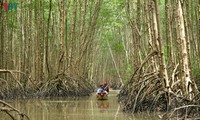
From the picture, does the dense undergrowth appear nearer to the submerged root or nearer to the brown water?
the submerged root

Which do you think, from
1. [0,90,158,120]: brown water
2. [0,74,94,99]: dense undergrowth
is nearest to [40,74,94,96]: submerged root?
[0,74,94,99]: dense undergrowth

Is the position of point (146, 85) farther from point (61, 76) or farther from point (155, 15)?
point (61, 76)

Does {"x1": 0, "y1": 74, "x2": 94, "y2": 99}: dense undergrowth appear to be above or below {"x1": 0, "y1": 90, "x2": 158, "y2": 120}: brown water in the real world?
below

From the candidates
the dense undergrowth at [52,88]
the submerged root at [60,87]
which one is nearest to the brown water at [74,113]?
the dense undergrowth at [52,88]

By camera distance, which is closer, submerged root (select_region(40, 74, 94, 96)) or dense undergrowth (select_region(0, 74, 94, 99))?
dense undergrowth (select_region(0, 74, 94, 99))

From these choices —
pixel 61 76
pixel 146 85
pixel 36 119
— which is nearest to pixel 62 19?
pixel 61 76

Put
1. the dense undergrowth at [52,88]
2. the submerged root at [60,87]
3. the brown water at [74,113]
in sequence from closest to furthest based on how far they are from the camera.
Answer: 1. the brown water at [74,113]
2. the dense undergrowth at [52,88]
3. the submerged root at [60,87]

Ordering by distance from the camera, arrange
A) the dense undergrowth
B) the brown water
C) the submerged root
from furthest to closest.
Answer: the submerged root
the dense undergrowth
the brown water

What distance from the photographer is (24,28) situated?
74.5 feet

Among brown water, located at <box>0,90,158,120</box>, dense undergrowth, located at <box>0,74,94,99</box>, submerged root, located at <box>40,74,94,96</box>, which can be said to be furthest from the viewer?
submerged root, located at <box>40,74,94,96</box>

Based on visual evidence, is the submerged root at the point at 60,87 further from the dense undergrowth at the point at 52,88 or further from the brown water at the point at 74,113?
the brown water at the point at 74,113

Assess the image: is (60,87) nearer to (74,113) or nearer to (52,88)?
(52,88)

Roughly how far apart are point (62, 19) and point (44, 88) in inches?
126

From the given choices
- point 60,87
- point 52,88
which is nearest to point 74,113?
point 52,88
